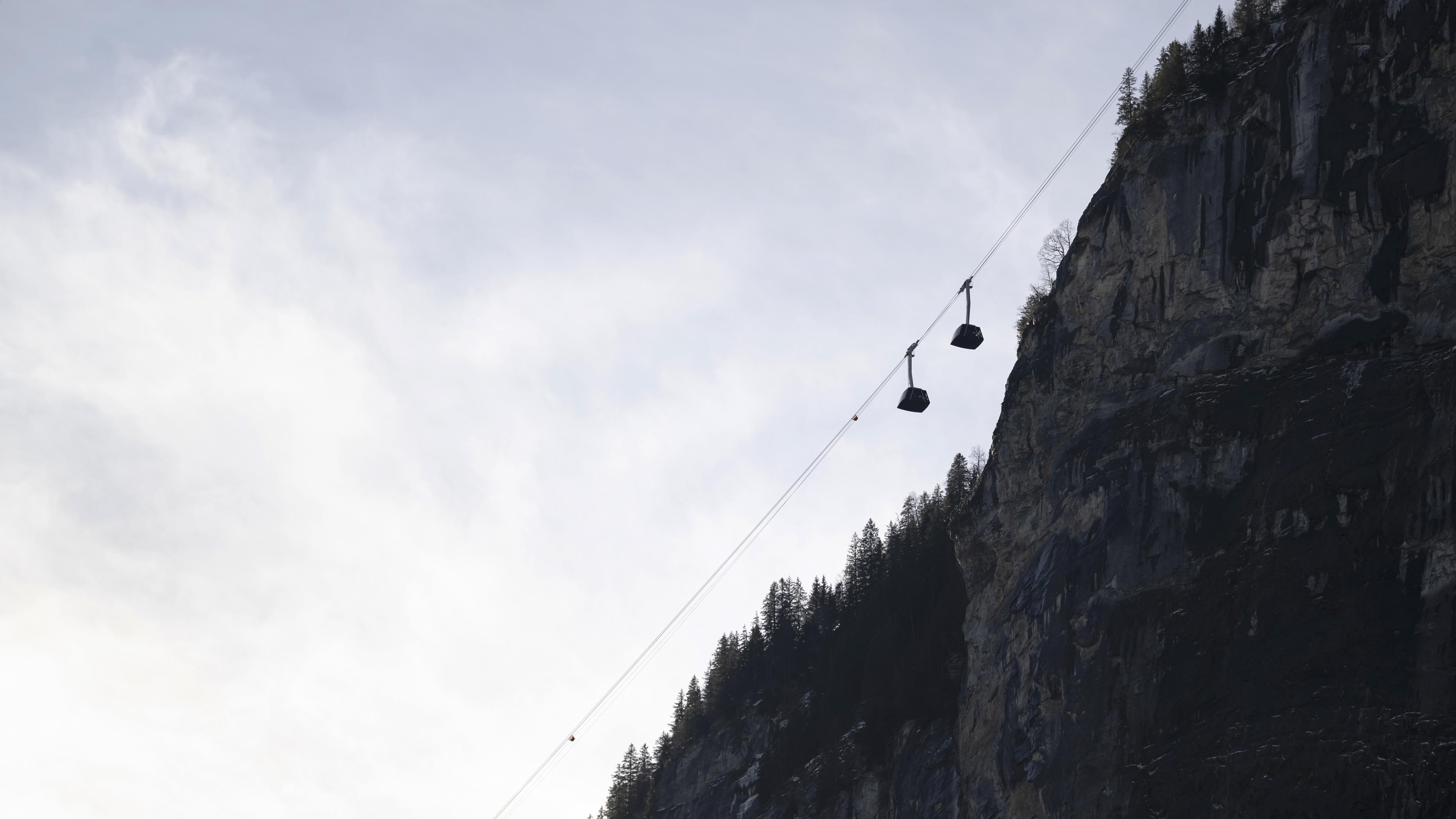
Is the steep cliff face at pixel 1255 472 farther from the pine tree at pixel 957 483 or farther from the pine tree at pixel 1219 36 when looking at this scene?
the pine tree at pixel 957 483

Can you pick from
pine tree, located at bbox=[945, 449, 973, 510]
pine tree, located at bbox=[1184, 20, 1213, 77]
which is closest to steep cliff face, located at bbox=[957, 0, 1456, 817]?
pine tree, located at bbox=[1184, 20, 1213, 77]

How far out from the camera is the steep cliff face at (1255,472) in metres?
37.6

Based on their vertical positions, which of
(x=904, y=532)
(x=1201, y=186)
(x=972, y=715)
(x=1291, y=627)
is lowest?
(x=1291, y=627)

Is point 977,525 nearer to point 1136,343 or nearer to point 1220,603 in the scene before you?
point 1136,343

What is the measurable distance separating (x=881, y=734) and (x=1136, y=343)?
94.8 feet

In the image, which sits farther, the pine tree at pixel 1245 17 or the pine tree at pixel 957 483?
the pine tree at pixel 957 483

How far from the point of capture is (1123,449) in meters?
47.7

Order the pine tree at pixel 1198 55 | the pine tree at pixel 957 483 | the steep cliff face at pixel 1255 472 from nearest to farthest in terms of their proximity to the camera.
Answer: the steep cliff face at pixel 1255 472 → the pine tree at pixel 1198 55 → the pine tree at pixel 957 483

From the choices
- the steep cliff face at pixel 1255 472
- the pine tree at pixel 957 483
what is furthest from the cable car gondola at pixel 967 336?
the pine tree at pixel 957 483

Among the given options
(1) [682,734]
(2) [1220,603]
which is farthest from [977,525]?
(1) [682,734]

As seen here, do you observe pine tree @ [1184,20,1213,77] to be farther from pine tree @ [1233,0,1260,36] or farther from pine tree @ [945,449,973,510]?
pine tree @ [945,449,973,510]

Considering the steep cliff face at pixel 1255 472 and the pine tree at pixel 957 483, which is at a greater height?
the pine tree at pixel 957 483

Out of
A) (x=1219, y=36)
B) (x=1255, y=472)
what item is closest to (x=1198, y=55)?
(x=1219, y=36)

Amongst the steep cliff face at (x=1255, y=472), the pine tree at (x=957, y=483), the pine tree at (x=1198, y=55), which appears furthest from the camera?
the pine tree at (x=957, y=483)
